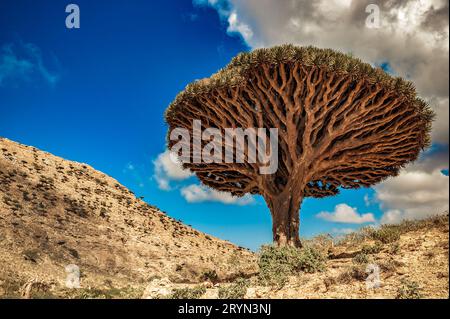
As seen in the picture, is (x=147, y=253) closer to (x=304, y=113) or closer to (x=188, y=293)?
(x=304, y=113)

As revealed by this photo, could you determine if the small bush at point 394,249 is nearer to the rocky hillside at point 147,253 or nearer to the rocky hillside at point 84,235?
the rocky hillside at point 147,253

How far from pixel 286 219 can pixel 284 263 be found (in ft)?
8.59

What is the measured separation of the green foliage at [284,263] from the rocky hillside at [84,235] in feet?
7.85

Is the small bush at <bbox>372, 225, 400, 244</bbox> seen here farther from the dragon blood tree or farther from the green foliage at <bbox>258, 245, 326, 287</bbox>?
the green foliage at <bbox>258, 245, 326, 287</bbox>

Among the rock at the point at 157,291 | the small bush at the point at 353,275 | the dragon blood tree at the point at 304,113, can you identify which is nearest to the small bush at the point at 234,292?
the rock at the point at 157,291

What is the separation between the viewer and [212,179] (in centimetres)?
1655

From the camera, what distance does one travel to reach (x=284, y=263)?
1029cm

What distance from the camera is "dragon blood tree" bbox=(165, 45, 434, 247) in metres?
11.3
